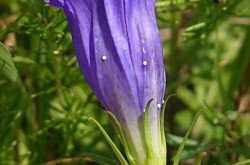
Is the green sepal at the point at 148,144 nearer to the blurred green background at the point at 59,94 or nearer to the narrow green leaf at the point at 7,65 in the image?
the blurred green background at the point at 59,94

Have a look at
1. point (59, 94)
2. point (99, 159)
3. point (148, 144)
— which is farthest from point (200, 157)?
point (59, 94)

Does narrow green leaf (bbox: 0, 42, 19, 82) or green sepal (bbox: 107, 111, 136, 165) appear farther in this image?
narrow green leaf (bbox: 0, 42, 19, 82)

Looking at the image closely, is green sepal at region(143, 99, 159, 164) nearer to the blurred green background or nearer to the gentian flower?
the gentian flower

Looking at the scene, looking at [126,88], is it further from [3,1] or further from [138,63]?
[3,1]

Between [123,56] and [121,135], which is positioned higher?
[123,56]

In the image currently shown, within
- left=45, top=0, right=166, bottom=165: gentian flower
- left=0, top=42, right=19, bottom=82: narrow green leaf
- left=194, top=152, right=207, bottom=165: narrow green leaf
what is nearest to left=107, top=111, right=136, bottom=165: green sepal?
left=45, top=0, right=166, bottom=165: gentian flower

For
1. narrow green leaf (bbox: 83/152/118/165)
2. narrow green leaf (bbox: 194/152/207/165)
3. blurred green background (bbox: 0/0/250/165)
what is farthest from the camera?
blurred green background (bbox: 0/0/250/165)

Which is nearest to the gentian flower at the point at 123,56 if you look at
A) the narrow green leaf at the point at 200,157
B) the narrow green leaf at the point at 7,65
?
the narrow green leaf at the point at 200,157

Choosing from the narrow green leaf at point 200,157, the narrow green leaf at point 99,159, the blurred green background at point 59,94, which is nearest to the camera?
the narrow green leaf at point 200,157

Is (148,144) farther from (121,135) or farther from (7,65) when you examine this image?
(7,65)
